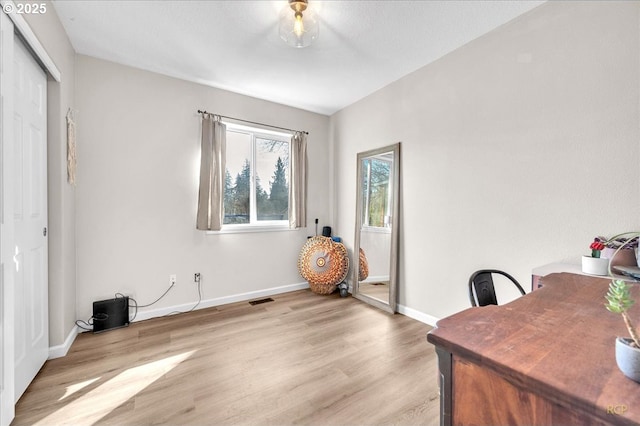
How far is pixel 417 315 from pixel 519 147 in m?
1.84

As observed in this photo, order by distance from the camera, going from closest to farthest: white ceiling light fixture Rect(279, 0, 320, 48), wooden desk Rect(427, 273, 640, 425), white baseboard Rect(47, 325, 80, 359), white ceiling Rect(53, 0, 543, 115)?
wooden desk Rect(427, 273, 640, 425) < white ceiling light fixture Rect(279, 0, 320, 48) < white ceiling Rect(53, 0, 543, 115) < white baseboard Rect(47, 325, 80, 359)

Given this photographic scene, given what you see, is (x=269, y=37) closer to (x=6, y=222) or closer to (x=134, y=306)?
(x=6, y=222)

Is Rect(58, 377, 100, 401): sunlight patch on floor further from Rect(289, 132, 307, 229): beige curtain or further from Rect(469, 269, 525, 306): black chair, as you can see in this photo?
Rect(469, 269, 525, 306): black chair

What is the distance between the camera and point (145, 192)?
9.16 ft

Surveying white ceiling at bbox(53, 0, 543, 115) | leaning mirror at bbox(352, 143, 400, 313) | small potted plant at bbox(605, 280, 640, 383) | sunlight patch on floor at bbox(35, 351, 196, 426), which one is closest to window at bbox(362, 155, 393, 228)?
leaning mirror at bbox(352, 143, 400, 313)

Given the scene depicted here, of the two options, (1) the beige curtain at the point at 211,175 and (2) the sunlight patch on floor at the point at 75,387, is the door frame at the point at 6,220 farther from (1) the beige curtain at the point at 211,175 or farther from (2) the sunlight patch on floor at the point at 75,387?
(1) the beige curtain at the point at 211,175

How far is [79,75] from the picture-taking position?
2.49 metres

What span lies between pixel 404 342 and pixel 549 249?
4.38 feet

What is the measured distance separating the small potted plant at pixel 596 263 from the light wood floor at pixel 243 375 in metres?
1.17

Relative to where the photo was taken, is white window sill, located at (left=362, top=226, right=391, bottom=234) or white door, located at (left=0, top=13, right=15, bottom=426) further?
white window sill, located at (left=362, top=226, right=391, bottom=234)

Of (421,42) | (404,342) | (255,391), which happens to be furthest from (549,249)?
(255,391)

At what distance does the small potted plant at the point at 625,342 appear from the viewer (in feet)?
1.74

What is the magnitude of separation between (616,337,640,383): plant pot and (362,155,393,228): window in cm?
260

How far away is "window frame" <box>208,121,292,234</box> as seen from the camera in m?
3.36
